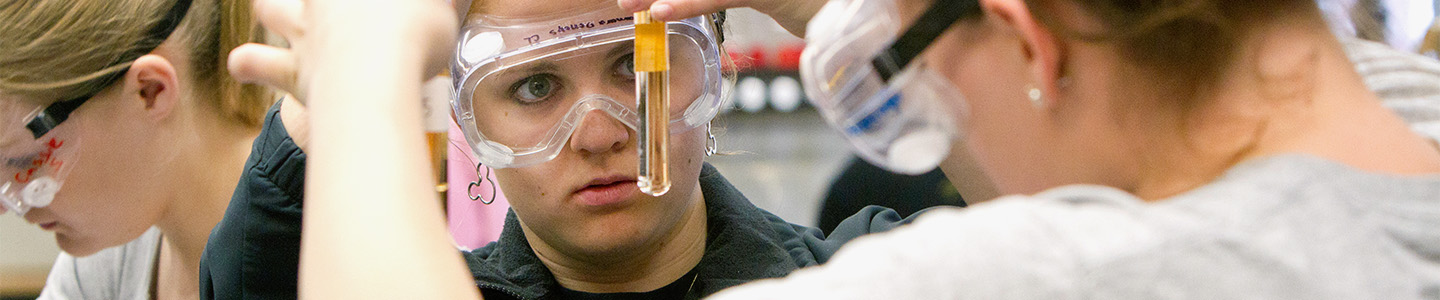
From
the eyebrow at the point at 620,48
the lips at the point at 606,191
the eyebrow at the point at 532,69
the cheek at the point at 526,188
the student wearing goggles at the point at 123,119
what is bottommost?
the lips at the point at 606,191

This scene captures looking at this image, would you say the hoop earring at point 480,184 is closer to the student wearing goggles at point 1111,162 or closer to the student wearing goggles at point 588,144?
the student wearing goggles at point 588,144

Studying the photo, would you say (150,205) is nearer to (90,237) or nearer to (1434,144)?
(90,237)

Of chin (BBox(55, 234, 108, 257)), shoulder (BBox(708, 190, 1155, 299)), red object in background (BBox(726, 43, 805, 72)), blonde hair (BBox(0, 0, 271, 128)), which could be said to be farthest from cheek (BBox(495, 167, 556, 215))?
red object in background (BBox(726, 43, 805, 72))

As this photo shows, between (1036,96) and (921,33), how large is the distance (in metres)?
0.09

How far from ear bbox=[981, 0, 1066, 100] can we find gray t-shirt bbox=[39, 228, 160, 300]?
1769mm

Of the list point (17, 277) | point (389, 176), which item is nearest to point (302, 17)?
point (389, 176)

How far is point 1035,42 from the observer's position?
644 mm

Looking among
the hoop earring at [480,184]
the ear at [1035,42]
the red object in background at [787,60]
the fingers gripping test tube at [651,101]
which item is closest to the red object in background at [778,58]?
the red object in background at [787,60]

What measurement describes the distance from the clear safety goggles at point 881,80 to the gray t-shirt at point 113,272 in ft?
5.31

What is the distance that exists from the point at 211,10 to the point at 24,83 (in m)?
0.27

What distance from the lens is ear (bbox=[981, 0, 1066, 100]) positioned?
64 centimetres

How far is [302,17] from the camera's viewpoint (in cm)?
82

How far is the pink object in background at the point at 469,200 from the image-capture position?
1461 millimetres

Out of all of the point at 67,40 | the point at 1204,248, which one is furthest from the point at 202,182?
the point at 1204,248
